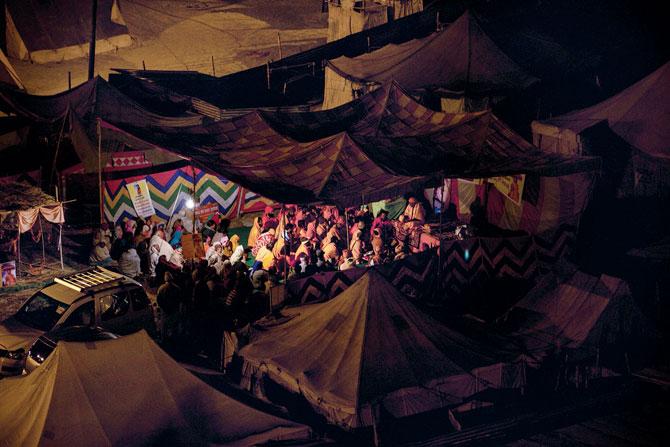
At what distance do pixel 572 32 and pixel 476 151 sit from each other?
19.8ft

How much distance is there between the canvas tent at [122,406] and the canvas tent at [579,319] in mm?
4212

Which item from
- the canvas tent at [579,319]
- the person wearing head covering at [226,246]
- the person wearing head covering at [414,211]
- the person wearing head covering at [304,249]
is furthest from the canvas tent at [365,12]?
the canvas tent at [579,319]

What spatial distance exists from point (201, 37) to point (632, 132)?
20.0 metres

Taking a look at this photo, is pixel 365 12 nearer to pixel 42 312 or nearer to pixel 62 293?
pixel 62 293

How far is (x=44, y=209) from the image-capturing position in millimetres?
14195

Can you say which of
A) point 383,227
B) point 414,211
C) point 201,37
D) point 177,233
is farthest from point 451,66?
point 201,37

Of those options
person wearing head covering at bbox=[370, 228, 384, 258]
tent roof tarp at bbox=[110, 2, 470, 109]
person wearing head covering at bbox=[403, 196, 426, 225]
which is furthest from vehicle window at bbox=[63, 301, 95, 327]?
tent roof tarp at bbox=[110, 2, 470, 109]

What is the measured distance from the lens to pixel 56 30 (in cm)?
2742

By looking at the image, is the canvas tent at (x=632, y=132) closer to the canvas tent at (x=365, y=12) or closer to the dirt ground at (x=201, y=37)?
the canvas tent at (x=365, y=12)

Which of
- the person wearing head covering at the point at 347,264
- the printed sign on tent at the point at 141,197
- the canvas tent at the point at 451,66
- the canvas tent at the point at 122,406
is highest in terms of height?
the canvas tent at the point at 451,66

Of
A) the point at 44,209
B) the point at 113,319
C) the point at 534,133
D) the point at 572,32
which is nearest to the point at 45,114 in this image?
the point at 44,209

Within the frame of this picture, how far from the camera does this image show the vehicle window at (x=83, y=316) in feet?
33.6

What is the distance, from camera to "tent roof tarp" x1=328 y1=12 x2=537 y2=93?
15.9 meters

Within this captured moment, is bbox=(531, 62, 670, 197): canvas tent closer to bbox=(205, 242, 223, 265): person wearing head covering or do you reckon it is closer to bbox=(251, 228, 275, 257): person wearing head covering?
bbox=(251, 228, 275, 257): person wearing head covering
